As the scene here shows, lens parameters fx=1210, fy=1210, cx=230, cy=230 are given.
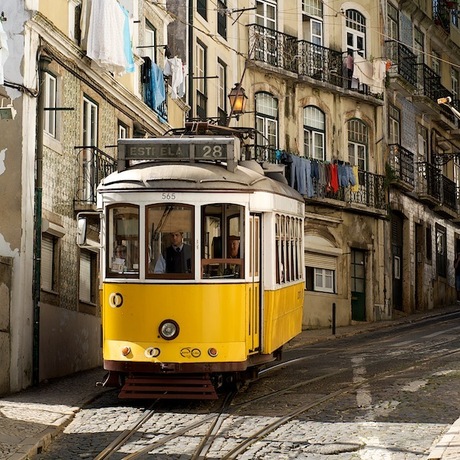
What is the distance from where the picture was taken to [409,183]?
39688 millimetres

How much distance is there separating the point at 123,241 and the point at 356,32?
24.6m

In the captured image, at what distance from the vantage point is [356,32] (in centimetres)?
3853

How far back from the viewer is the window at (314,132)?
1432 inches

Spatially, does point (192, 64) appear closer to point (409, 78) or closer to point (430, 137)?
point (409, 78)

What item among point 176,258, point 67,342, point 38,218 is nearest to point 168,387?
point 176,258

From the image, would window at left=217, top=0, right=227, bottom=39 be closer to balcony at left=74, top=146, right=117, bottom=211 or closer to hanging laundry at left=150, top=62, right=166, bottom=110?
hanging laundry at left=150, top=62, right=166, bottom=110

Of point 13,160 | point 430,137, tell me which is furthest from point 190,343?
point 430,137

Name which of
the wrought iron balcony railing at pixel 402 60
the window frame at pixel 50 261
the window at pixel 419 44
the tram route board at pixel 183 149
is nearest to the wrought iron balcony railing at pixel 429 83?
the wrought iron balcony railing at pixel 402 60

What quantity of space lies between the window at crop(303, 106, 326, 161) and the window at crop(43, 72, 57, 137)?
650 inches

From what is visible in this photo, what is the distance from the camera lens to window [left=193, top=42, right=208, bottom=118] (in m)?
Answer: 31.2

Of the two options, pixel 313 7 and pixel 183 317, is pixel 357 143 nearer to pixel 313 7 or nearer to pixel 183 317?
pixel 313 7

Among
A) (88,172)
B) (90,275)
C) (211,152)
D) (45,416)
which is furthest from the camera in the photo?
(90,275)

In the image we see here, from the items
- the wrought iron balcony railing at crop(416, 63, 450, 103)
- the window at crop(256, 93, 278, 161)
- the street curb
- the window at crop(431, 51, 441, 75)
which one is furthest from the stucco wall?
the window at crop(431, 51, 441, 75)

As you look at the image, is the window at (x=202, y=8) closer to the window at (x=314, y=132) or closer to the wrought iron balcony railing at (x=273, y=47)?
the wrought iron balcony railing at (x=273, y=47)
